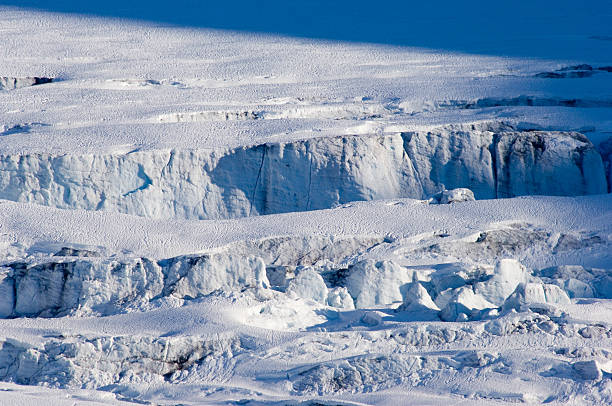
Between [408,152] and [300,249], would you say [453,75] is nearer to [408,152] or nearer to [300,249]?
[408,152]

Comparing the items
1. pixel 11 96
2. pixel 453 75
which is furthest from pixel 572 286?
pixel 11 96

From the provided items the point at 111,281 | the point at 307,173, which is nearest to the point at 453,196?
the point at 307,173

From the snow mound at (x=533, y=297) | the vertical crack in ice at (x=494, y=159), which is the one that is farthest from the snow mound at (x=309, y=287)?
the vertical crack in ice at (x=494, y=159)

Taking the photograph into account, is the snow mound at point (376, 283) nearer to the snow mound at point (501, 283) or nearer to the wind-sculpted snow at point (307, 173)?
the snow mound at point (501, 283)

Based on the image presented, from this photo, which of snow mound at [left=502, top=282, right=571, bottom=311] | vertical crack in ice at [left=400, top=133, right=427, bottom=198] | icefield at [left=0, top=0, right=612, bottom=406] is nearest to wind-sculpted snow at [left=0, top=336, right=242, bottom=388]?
icefield at [left=0, top=0, right=612, bottom=406]

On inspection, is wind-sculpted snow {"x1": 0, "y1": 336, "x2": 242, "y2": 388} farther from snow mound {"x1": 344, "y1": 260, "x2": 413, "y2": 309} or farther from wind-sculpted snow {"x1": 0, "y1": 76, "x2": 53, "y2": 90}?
wind-sculpted snow {"x1": 0, "y1": 76, "x2": 53, "y2": 90}
